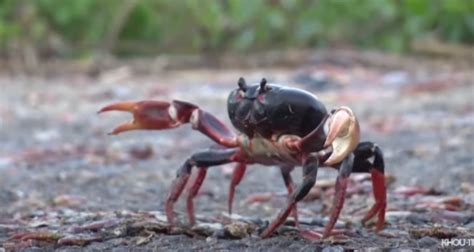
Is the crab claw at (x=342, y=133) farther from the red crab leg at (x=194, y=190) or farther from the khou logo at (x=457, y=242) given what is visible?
the red crab leg at (x=194, y=190)

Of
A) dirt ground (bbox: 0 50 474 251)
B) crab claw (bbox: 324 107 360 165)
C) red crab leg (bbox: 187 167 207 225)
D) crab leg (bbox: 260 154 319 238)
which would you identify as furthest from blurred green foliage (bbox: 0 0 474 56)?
crab claw (bbox: 324 107 360 165)

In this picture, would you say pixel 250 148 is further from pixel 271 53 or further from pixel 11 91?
pixel 271 53

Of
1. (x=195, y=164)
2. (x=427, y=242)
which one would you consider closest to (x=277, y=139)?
(x=195, y=164)

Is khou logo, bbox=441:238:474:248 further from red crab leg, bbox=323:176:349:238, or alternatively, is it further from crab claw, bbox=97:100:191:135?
crab claw, bbox=97:100:191:135

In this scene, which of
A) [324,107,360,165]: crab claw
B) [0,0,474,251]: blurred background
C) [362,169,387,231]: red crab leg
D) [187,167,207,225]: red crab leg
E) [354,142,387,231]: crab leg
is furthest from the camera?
[0,0,474,251]: blurred background

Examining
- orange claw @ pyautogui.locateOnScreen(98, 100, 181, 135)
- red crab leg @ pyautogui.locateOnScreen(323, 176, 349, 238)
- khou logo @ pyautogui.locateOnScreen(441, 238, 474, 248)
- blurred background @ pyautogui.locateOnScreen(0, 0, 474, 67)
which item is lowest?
khou logo @ pyautogui.locateOnScreen(441, 238, 474, 248)

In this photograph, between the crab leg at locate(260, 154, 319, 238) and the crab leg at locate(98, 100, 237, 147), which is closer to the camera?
the crab leg at locate(260, 154, 319, 238)

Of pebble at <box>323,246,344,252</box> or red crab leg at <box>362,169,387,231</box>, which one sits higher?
red crab leg at <box>362,169,387,231</box>

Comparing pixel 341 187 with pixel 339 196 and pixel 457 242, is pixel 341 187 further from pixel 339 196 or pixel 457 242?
pixel 457 242
